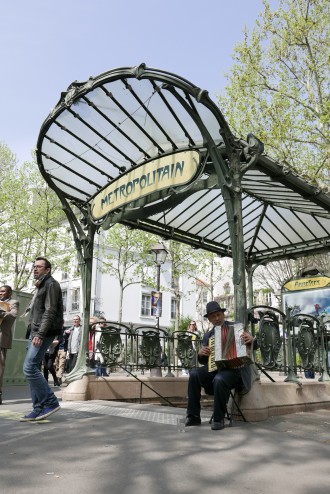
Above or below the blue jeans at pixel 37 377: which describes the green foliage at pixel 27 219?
above

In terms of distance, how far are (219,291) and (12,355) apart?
166 ft

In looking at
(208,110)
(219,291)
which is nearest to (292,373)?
(208,110)

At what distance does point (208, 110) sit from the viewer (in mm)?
5832

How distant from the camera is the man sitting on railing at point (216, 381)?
16.0ft

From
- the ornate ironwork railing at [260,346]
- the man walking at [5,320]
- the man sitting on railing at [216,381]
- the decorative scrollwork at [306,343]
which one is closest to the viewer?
the man sitting on railing at [216,381]

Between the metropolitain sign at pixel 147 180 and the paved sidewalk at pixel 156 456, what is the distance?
11.3 feet

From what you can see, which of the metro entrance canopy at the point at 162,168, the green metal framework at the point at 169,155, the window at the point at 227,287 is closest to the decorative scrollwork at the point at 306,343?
the green metal framework at the point at 169,155


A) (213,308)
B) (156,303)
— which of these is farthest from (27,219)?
(213,308)

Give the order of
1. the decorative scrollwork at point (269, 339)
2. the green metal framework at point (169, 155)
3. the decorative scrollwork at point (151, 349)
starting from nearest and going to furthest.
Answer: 1. the green metal framework at point (169, 155)
2. the decorative scrollwork at point (269, 339)
3. the decorative scrollwork at point (151, 349)

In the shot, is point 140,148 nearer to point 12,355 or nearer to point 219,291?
point 12,355

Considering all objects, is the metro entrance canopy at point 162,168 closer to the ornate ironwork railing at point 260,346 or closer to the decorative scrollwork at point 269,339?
the decorative scrollwork at point 269,339

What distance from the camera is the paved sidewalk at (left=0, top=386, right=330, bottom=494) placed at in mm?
2809

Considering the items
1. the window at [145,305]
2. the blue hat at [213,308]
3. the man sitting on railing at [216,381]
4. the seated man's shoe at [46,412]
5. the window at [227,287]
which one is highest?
the window at [227,287]

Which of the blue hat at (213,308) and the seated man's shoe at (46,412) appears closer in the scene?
the seated man's shoe at (46,412)
